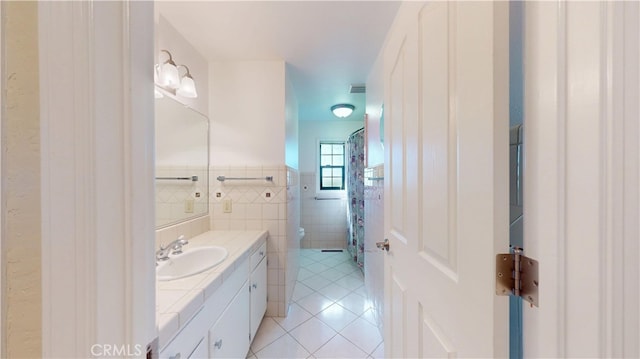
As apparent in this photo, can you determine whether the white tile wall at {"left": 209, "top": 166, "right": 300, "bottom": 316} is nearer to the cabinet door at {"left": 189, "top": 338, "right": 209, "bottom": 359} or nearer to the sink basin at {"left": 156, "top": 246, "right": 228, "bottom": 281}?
the sink basin at {"left": 156, "top": 246, "right": 228, "bottom": 281}

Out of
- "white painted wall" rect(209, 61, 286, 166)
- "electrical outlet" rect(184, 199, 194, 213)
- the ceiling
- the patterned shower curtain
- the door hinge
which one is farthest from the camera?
the patterned shower curtain

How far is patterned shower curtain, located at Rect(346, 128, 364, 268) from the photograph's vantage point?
319cm

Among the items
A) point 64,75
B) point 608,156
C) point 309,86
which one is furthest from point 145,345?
point 309,86

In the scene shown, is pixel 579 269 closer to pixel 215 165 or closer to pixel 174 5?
pixel 174 5

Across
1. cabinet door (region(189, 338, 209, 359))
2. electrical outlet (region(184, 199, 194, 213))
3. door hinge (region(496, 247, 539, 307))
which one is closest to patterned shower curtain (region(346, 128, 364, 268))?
electrical outlet (region(184, 199, 194, 213))

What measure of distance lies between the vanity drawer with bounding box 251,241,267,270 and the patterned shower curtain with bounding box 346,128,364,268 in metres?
1.49

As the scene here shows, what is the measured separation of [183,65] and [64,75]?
1697 millimetres

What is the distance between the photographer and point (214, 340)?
1.08 meters

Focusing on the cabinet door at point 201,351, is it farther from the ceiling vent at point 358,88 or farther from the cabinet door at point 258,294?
the ceiling vent at point 358,88

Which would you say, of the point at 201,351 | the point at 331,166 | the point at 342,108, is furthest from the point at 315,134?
the point at 201,351

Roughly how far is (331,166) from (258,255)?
2.59 m

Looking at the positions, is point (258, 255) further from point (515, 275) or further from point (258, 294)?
point (515, 275)

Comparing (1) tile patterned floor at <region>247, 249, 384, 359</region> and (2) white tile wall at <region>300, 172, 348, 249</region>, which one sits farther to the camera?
(2) white tile wall at <region>300, 172, 348, 249</region>

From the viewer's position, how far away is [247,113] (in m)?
2.16
